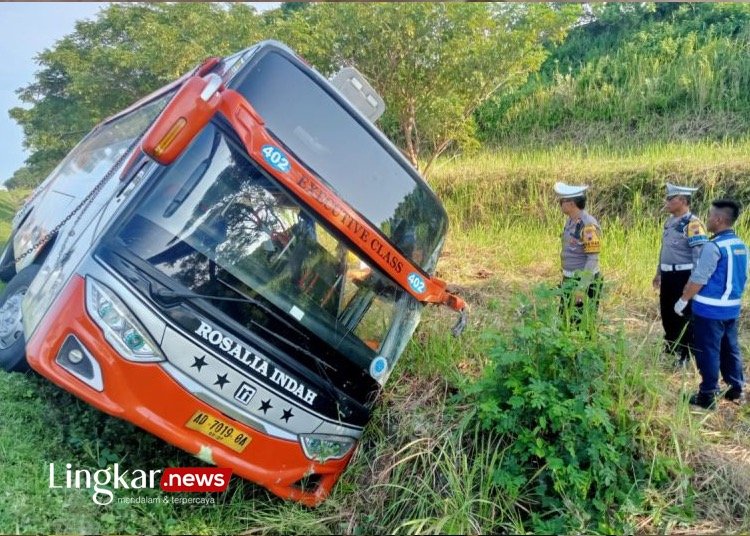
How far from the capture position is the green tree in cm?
793

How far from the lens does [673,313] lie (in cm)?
479

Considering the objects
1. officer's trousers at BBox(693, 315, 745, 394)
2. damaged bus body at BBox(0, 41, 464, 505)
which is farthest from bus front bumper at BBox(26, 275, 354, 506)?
officer's trousers at BBox(693, 315, 745, 394)

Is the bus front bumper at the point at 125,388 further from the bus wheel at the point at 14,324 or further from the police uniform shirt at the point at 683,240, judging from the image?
the police uniform shirt at the point at 683,240

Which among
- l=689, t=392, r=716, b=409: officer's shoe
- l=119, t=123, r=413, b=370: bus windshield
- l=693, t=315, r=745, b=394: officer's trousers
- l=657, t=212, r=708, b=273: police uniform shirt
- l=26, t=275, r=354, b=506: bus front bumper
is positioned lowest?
l=26, t=275, r=354, b=506: bus front bumper

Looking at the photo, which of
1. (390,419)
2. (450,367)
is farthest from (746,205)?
(390,419)

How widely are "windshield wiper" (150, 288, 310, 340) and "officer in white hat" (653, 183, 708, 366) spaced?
2.90 metres

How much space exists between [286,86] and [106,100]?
9388 millimetres

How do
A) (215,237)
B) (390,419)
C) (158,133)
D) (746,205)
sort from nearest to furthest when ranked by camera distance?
(158,133)
(215,237)
(390,419)
(746,205)

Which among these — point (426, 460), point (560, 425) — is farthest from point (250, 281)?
point (560, 425)

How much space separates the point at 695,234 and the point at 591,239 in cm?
74

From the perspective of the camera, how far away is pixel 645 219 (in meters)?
8.05

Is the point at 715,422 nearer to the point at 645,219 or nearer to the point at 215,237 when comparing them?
the point at 215,237

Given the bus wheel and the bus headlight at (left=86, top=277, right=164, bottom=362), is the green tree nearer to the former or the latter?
the bus wheel

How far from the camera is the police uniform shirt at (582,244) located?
4.67m
